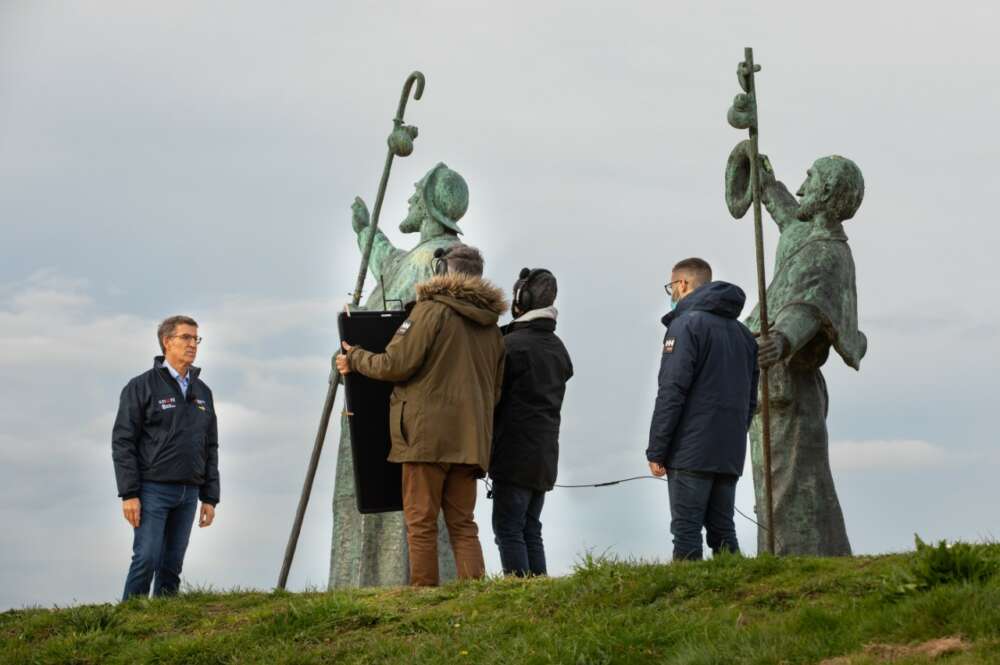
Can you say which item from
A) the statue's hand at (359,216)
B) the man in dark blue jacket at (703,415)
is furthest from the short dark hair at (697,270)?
the statue's hand at (359,216)

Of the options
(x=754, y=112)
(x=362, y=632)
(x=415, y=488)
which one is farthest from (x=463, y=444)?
(x=754, y=112)

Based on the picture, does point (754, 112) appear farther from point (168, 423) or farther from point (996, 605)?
point (996, 605)

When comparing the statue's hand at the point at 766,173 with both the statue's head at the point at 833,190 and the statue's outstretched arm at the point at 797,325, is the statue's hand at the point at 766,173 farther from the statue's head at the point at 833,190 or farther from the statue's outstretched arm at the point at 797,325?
the statue's outstretched arm at the point at 797,325

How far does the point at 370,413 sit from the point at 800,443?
354 centimetres

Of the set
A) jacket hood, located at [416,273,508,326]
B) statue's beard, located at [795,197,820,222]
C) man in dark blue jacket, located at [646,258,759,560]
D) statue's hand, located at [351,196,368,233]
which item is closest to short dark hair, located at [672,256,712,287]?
man in dark blue jacket, located at [646,258,759,560]

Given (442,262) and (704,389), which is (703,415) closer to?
(704,389)

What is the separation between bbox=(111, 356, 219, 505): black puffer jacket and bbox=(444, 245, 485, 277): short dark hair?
2132 mm

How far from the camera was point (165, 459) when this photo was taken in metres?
12.3

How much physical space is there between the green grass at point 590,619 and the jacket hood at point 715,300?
177 cm

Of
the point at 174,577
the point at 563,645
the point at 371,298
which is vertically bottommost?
the point at 563,645

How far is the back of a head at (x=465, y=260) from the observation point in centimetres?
1157

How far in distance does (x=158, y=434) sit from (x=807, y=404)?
4789mm

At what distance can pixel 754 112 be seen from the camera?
14.1m

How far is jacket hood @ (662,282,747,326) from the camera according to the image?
37.7 feet
